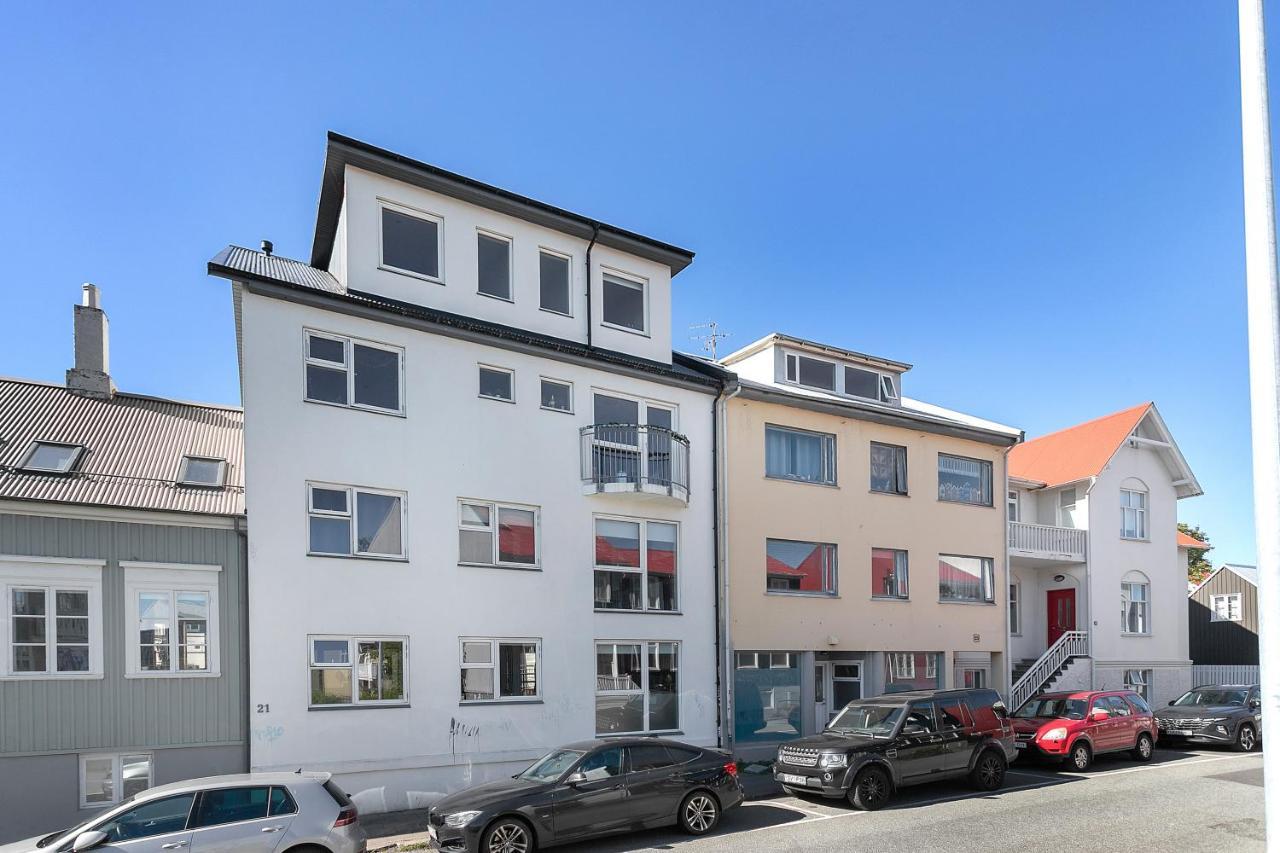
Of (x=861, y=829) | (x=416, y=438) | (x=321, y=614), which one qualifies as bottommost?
(x=861, y=829)

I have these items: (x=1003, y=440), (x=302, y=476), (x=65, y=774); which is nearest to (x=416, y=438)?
(x=302, y=476)

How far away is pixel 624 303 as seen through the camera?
19.2 meters

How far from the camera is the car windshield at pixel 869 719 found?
1480 centimetres

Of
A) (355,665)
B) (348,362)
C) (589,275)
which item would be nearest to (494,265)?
(589,275)

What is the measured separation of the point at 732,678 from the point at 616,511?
4.53 m

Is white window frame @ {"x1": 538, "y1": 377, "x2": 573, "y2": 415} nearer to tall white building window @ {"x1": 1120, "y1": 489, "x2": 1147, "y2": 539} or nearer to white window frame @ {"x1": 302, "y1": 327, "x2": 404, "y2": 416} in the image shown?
white window frame @ {"x1": 302, "y1": 327, "x2": 404, "y2": 416}

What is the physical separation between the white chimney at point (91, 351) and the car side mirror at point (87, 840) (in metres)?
10.5

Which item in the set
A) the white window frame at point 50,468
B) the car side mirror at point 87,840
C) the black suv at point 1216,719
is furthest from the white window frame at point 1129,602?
the white window frame at point 50,468

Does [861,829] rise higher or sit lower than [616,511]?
lower

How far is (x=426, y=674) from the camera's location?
14.9m

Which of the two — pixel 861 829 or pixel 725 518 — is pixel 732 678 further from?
pixel 861 829

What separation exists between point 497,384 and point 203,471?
5145 mm

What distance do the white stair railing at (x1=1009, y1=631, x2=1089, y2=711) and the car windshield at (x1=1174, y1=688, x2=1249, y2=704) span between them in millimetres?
3332

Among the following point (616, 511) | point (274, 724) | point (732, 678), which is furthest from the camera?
point (732, 678)
